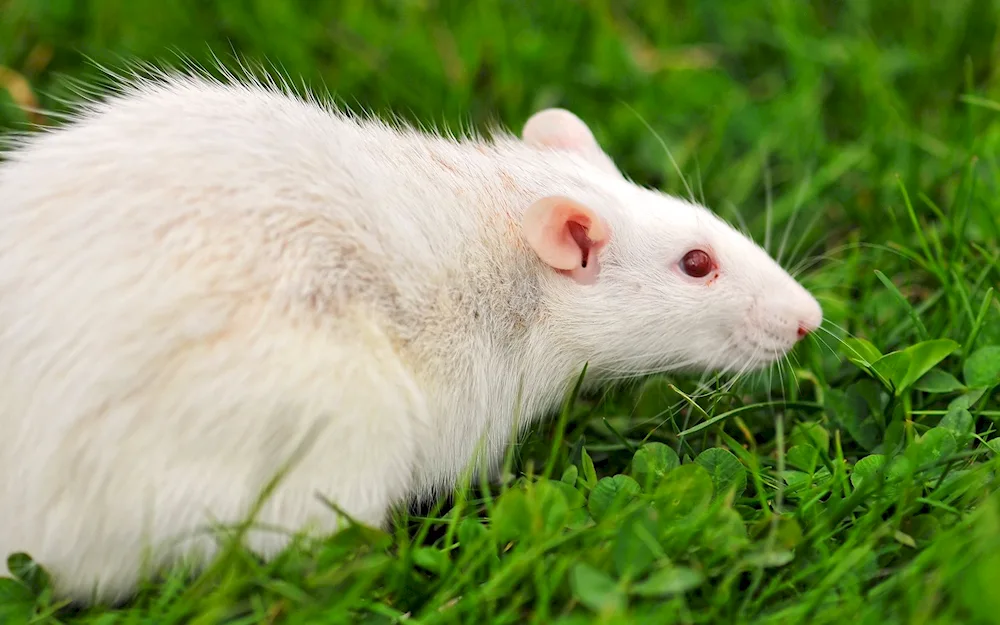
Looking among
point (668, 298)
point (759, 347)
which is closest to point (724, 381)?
point (759, 347)

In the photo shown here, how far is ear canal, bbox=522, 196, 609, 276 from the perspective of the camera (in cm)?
303

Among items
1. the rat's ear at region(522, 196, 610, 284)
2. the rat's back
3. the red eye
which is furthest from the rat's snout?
the rat's back

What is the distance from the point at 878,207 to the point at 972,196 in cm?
65

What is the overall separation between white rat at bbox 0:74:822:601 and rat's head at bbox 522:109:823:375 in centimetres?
3

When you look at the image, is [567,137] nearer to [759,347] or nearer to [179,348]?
[759,347]

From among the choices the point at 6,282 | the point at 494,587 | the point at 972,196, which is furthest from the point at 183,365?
the point at 972,196

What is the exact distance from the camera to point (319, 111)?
3.10 meters

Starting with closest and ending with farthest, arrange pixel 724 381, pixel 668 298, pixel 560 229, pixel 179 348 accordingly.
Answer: pixel 179 348 → pixel 560 229 → pixel 668 298 → pixel 724 381

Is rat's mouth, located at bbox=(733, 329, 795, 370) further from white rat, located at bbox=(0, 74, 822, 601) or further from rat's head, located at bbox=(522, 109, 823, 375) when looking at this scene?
white rat, located at bbox=(0, 74, 822, 601)

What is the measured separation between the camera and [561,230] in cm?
307

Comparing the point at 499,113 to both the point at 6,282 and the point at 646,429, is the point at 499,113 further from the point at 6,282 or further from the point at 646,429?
the point at 6,282

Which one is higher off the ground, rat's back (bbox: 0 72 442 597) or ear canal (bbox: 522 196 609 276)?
ear canal (bbox: 522 196 609 276)

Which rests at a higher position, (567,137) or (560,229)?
(567,137)

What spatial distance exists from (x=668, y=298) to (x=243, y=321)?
4.60 feet
